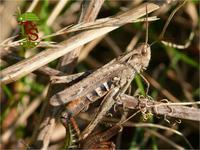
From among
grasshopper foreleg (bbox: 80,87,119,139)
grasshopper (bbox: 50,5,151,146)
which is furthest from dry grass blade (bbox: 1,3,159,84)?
grasshopper foreleg (bbox: 80,87,119,139)

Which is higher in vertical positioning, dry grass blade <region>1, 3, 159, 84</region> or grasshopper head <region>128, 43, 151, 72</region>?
dry grass blade <region>1, 3, 159, 84</region>

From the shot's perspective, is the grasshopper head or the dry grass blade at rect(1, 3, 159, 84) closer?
the dry grass blade at rect(1, 3, 159, 84)

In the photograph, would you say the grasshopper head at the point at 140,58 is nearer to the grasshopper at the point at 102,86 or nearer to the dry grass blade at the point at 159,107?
the grasshopper at the point at 102,86

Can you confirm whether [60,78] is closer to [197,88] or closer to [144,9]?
[144,9]

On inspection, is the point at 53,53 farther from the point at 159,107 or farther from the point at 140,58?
the point at 159,107

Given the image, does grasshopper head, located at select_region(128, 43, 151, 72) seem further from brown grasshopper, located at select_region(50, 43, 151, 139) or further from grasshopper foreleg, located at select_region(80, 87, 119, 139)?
grasshopper foreleg, located at select_region(80, 87, 119, 139)

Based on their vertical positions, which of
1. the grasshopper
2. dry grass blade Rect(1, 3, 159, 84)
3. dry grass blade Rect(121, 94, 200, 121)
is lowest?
dry grass blade Rect(121, 94, 200, 121)
